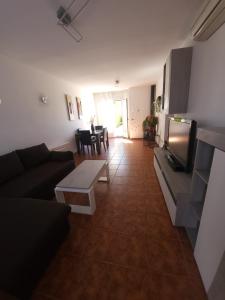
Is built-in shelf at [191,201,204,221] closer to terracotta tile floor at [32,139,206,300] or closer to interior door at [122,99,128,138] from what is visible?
terracotta tile floor at [32,139,206,300]

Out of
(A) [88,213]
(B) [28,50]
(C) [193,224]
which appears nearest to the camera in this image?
(C) [193,224]

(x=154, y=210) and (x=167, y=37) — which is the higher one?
(x=167, y=37)

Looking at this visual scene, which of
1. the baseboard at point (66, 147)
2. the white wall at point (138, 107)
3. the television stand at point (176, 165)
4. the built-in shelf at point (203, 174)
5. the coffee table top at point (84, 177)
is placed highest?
the white wall at point (138, 107)

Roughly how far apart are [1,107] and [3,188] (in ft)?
5.01

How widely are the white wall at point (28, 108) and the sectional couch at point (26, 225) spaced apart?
638mm

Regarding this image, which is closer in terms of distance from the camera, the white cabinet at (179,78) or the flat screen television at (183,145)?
the flat screen television at (183,145)

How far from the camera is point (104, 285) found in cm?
112

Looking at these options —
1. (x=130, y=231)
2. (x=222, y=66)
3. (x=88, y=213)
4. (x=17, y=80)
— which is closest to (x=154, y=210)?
(x=130, y=231)

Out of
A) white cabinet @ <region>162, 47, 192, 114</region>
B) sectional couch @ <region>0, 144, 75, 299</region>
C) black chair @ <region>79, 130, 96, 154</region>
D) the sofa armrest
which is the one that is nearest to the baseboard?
black chair @ <region>79, 130, 96, 154</region>

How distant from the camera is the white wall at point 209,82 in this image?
4.50 feet

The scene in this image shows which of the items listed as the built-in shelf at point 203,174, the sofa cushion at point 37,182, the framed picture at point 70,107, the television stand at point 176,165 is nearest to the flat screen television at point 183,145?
the television stand at point 176,165

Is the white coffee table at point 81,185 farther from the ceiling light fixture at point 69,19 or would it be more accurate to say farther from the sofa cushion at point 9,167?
the ceiling light fixture at point 69,19

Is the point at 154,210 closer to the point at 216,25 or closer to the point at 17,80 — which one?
the point at 216,25

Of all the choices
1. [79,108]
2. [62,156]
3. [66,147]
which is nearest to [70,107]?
[79,108]
